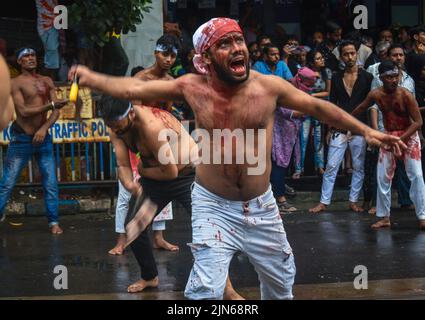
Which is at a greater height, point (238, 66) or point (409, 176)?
point (238, 66)

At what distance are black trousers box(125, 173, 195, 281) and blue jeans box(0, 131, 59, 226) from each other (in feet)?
9.48

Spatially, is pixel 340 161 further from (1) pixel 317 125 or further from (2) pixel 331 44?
(2) pixel 331 44

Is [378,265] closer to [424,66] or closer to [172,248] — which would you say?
[172,248]

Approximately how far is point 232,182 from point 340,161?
18.8ft

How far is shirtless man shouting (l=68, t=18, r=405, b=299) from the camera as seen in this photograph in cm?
577

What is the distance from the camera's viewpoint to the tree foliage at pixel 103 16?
11320 millimetres

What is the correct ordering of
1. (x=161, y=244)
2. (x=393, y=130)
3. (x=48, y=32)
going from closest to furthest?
(x=161, y=244) → (x=393, y=130) → (x=48, y=32)

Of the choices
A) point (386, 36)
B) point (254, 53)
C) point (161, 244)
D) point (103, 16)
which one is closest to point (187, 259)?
point (161, 244)

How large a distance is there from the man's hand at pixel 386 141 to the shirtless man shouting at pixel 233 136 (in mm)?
133

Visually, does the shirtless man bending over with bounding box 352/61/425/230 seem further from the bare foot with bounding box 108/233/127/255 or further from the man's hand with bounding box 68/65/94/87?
the man's hand with bounding box 68/65/94/87

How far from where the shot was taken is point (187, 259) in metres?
8.86

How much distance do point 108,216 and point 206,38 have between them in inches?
230

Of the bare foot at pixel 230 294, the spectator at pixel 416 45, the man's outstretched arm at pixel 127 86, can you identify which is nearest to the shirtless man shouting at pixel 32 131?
the bare foot at pixel 230 294
